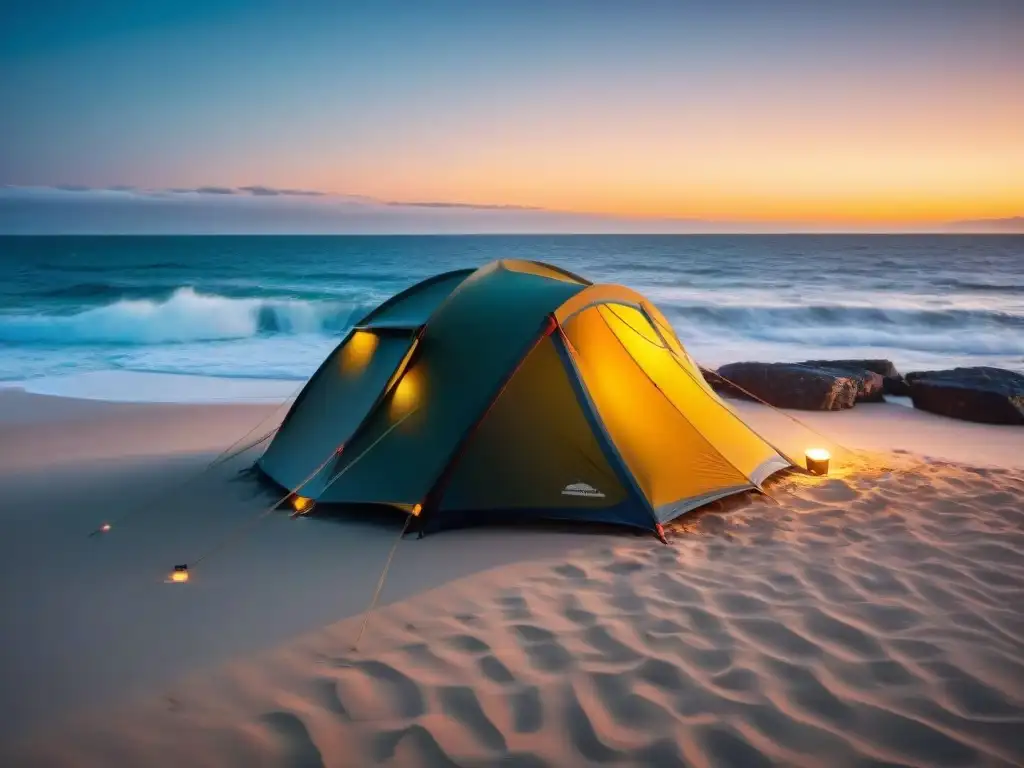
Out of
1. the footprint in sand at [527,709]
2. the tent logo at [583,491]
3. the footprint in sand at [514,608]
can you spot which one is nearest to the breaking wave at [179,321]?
the tent logo at [583,491]

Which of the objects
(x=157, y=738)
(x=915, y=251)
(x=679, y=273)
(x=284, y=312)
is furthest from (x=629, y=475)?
(x=915, y=251)

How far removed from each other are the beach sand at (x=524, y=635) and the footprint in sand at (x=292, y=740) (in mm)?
11

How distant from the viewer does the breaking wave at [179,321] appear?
23942 millimetres

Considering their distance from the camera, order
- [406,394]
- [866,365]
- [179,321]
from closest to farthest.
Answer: [406,394] < [866,365] < [179,321]

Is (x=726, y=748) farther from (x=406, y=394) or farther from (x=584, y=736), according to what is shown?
(x=406, y=394)

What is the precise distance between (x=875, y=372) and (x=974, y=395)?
1994mm

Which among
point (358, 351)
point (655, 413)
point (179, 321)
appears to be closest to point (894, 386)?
point (655, 413)

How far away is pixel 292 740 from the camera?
3312 millimetres

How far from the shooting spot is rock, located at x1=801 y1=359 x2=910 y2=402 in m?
10.6

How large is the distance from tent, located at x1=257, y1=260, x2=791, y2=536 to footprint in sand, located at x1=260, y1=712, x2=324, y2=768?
211 centimetres

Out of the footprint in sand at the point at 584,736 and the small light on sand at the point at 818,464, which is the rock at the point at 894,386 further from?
the footprint in sand at the point at 584,736

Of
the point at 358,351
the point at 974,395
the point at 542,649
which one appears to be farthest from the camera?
the point at 974,395

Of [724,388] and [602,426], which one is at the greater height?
[602,426]

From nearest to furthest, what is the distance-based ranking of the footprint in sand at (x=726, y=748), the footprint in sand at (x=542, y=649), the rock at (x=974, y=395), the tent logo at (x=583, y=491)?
1. the footprint in sand at (x=726, y=748)
2. the footprint in sand at (x=542, y=649)
3. the tent logo at (x=583, y=491)
4. the rock at (x=974, y=395)
